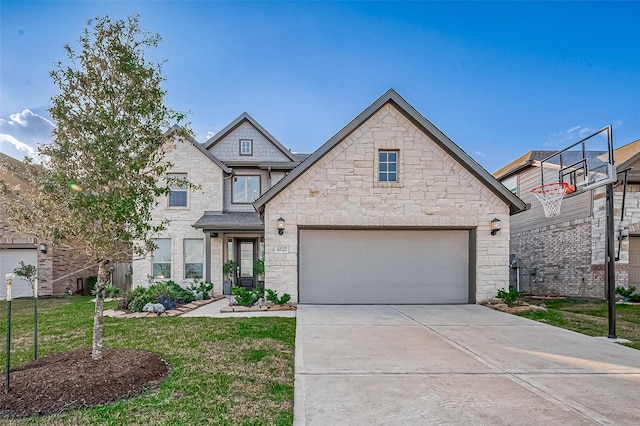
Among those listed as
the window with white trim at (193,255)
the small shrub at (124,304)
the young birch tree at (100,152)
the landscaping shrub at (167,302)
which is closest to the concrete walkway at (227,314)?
the landscaping shrub at (167,302)

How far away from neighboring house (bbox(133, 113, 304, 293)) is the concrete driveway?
6.88 meters

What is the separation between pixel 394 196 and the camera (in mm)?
10242

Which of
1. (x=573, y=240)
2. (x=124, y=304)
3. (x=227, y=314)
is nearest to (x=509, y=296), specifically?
(x=573, y=240)

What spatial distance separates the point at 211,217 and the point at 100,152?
914cm

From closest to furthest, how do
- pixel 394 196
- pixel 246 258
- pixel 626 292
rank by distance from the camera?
1. pixel 394 196
2. pixel 626 292
3. pixel 246 258

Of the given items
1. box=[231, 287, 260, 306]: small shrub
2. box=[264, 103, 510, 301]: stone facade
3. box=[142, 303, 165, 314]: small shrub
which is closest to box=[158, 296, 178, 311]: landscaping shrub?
box=[142, 303, 165, 314]: small shrub

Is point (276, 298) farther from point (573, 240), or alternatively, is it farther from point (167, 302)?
point (573, 240)

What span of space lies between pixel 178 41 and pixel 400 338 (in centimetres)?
945

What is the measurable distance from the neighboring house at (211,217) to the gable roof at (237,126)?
0.14 ft

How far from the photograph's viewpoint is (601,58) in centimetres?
→ 1353

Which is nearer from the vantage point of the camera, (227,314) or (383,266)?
(227,314)

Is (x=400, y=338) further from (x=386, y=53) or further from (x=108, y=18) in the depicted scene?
(x=386, y=53)

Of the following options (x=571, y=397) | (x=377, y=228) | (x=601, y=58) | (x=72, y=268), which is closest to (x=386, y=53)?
(x=377, y=228)

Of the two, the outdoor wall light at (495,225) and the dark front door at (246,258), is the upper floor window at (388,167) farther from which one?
the dark front door at (246,258)
